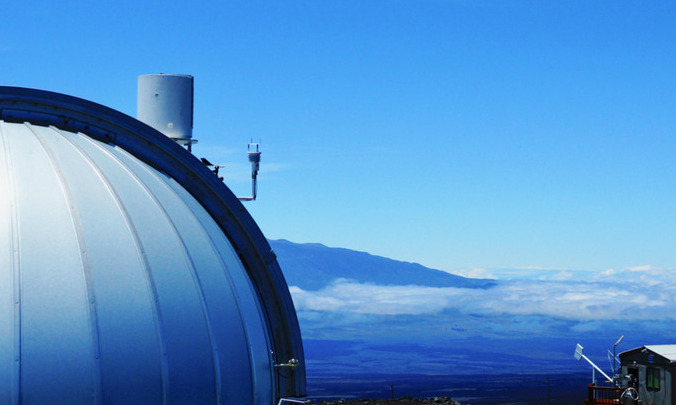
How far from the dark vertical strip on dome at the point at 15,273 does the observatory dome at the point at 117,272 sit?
12 millimetres

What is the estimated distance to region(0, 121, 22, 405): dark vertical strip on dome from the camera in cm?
974

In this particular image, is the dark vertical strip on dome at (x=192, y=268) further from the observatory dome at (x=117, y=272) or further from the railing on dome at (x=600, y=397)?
the railing on dome at (x=600, y=397)

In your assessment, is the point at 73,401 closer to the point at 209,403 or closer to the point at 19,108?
the point at 209,403

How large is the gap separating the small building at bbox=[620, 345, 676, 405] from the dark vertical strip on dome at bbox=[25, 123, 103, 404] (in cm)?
3319

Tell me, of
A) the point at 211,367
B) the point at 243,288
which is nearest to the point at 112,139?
the point at 243,288

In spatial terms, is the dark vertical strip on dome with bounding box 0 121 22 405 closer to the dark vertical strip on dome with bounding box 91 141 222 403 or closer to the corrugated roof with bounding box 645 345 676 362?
the dark vertical strip on dome with bounding box 91 141 222 403

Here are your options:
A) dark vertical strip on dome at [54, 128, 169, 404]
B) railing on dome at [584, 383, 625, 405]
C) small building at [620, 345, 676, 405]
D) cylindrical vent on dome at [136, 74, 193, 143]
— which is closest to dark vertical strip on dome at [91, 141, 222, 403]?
dark vertical strip on dome at [54, 128, 169, 404]

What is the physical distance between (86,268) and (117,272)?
356 millimetres

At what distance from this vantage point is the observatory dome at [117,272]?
10.0 m

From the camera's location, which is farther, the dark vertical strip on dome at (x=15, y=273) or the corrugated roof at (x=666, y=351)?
the corrugated roof at (x=666, y=351)

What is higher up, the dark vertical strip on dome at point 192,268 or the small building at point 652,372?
the dark vertical strip on dome at point 192,268

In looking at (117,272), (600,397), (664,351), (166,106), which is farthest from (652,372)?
(117,272)

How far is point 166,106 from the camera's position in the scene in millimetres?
15250

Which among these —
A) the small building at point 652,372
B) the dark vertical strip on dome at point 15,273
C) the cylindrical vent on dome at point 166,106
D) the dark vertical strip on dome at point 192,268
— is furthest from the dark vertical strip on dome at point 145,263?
the small building at point 652,372
